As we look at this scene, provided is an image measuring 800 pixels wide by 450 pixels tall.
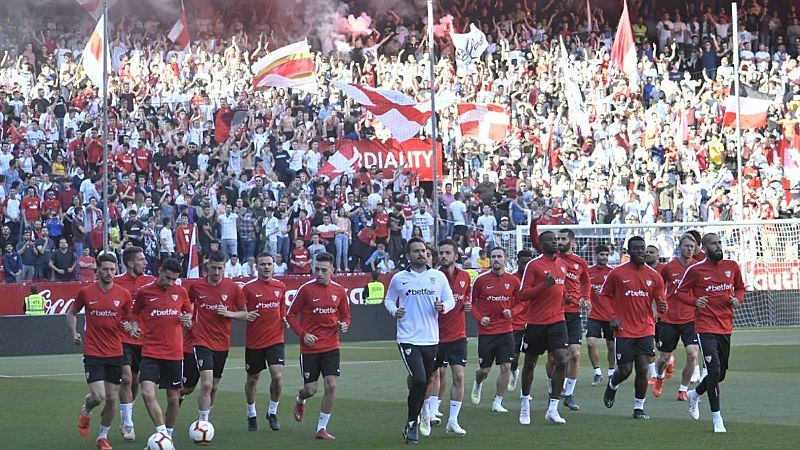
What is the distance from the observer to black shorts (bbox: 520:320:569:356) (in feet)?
58.5

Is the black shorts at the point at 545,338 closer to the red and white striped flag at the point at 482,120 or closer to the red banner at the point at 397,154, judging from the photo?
the red banner at the point at 397,154

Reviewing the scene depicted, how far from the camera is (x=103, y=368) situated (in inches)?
634

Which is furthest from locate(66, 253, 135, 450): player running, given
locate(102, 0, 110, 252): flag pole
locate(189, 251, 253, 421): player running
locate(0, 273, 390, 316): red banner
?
locate(0, 273, 390, 316): red banner

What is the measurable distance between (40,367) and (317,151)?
11.7 metres

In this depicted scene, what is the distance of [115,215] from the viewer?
33531mm

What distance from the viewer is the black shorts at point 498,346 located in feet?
61.1

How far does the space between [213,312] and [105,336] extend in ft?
5.15

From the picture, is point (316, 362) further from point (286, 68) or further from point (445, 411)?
point (286, 68)

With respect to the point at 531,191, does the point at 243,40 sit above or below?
above

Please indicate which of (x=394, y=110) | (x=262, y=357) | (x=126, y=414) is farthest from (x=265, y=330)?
(x=394, y=110)

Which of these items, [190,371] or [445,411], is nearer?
[190,371]

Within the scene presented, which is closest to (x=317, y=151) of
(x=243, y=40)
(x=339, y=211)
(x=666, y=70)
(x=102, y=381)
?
(x=339, y=211)

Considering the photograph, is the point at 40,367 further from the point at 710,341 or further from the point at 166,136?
the point at 710,341

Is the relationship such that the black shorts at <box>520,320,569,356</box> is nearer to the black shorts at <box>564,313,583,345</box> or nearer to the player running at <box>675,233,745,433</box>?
the player running at <box>675,233,745,433</box>
